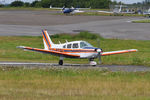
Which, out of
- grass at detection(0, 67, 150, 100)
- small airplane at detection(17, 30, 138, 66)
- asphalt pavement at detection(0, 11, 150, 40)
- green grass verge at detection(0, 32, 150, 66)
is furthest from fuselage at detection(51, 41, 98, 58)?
asphalt pavement at detection(0, 11, 150, 40)

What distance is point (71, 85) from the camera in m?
18.1

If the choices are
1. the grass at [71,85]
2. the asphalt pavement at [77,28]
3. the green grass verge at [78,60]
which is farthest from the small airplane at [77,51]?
the asphalt pavement at [77,28]

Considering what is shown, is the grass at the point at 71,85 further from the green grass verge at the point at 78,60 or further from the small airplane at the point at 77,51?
the green grass verge at the point at 78,60

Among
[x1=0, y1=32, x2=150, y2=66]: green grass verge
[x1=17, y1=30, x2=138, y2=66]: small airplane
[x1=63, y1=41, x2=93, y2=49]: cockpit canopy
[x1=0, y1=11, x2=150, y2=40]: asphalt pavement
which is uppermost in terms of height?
[x1=63, y1=41, x2=93, y2=49]: cockpit canopy

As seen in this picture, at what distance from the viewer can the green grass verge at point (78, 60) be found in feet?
107

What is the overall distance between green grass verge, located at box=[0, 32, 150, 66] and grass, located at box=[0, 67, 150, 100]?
8.68 m

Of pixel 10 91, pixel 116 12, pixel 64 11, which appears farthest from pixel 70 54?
pixel 116 12

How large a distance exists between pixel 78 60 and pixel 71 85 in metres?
16.1

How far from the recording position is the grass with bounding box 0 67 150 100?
15.0 m

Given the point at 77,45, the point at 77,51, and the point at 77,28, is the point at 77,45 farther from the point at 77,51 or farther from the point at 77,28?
the point at 77,28

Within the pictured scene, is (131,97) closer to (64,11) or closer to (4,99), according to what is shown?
(4,99)

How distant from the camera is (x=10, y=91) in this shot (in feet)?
52.3

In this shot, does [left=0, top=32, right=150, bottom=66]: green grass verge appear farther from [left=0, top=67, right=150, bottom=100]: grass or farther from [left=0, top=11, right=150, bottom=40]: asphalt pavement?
[left=0, top=67, right=150, bottom=100]: grass

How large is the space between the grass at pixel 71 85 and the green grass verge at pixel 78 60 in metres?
8.68
